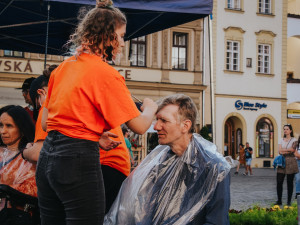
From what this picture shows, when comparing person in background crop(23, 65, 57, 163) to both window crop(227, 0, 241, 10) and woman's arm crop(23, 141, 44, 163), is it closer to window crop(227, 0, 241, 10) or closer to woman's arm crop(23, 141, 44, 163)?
woman's arm crop(23, 141, 44, 163)

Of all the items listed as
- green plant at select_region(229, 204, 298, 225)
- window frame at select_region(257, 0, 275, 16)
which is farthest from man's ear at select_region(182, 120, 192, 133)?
window frame at select_region(257, 0, 275, 16)

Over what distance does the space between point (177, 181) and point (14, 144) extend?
1.22m

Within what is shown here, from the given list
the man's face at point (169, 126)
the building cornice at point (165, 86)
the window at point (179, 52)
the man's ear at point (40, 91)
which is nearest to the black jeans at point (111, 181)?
the man's face at point (169, 126)

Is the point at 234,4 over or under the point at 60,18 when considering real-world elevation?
over

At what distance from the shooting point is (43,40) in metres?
7.25

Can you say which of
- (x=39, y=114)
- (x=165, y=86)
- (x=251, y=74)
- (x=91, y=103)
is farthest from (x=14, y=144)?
(x=251, y=74)

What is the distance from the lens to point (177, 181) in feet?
9.48

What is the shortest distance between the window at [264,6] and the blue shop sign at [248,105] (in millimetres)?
5048

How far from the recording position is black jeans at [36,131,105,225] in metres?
2.09

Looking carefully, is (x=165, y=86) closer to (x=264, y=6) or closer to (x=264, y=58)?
(x=264, y=58)

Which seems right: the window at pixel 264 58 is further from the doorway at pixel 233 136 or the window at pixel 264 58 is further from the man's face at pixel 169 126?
the man's face at pixel 169 126

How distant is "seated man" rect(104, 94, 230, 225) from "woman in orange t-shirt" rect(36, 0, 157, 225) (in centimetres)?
64

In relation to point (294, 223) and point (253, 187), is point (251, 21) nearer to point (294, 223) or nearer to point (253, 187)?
point (253, 187)

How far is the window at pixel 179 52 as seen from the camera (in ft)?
79.1
